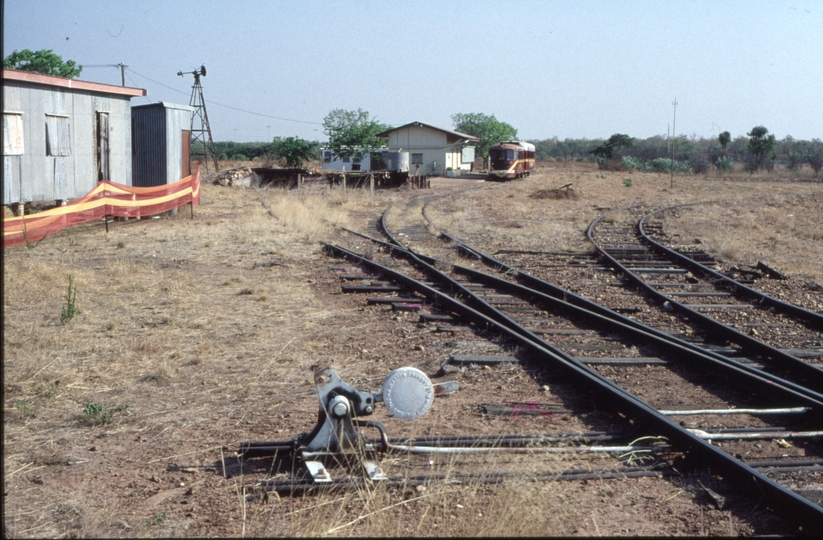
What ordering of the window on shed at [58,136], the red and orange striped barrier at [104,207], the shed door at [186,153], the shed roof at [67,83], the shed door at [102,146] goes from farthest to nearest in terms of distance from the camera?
the shed door at [186,153], the shed door at [102,146], the window on shed at [58,136], the shed roof at [67,83], the red and orange striped barrier at [104,207]

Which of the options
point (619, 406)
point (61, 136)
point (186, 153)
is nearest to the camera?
point (619, 406)

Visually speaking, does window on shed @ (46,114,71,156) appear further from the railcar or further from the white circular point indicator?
the railcar

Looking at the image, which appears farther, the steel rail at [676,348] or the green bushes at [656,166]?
the green bushes at [656,166]

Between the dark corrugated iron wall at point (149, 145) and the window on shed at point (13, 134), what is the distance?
16.4 ft

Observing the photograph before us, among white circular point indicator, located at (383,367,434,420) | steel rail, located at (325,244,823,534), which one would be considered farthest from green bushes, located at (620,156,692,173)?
white circular point indicator, located at (383,367,434,420)

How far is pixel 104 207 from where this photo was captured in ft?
54.9

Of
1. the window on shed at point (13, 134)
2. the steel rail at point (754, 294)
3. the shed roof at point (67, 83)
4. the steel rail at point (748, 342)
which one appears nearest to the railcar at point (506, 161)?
the shed roof at point (67, 83)

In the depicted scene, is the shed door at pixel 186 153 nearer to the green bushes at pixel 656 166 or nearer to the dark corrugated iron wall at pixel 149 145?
the dark corrugated iron wall at pixel 149 145

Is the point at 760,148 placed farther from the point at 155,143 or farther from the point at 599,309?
the point at 599,309

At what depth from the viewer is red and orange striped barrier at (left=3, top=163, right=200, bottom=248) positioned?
43.2 ft

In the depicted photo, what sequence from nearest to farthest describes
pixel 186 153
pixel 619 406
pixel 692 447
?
pixel 692 447 → pixel 619 406 → pixel 186 153

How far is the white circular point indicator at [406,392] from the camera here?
436 centimetres

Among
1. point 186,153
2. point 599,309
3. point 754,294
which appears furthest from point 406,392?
point 186,153

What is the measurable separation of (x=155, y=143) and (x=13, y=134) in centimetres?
536
